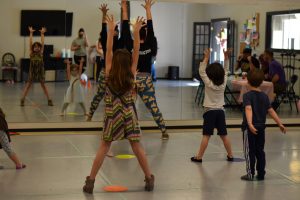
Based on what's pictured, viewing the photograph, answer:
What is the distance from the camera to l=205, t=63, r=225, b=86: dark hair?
8203 millimetres

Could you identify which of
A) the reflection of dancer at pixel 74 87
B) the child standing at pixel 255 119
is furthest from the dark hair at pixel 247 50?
the child standing at pixel 255 119

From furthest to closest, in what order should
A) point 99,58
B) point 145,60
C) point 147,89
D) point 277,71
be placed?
1. point 277,71
2. point 99,58
3. point 147,89
4. point 145,60

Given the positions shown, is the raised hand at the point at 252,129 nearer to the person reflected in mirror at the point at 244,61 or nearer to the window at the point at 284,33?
the person reflected in mirror at the point at 244,61

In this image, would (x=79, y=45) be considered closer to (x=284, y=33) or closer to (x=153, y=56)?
(x=153, y=56)

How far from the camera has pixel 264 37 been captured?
45.2 feet

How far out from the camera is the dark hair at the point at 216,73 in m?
8.20

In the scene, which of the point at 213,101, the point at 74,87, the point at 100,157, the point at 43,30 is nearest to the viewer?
the point at 100,157

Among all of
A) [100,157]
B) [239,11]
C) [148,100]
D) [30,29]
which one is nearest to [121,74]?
[100,157]

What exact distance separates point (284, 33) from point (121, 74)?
8314 millimetres

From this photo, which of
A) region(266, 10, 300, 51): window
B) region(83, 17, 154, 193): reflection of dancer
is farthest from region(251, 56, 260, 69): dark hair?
region(83, 17, 154, 193): reflection of dancer

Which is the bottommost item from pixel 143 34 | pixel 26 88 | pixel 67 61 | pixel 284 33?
pixel 26 88

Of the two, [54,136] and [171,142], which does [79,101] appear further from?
[171,142]

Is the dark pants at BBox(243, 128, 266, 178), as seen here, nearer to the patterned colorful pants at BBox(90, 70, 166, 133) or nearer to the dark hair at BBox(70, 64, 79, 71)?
the patterned colorful pants at BBox(90, 70, 166, 133)

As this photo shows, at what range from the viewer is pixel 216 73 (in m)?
8.22
